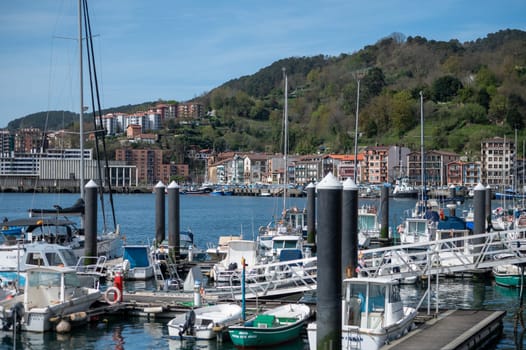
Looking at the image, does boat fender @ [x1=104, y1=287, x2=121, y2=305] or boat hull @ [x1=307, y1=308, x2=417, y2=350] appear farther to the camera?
boat fender @ [x1=104, y1=287, x2=121, y2=305]

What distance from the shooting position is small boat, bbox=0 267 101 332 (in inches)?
950

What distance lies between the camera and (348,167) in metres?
166

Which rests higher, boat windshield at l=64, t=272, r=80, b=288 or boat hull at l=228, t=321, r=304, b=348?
boat windshield at l=64, t=272, r=80, b=288

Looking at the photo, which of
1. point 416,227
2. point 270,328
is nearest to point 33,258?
point 270,328

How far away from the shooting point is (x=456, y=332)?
22.0 m

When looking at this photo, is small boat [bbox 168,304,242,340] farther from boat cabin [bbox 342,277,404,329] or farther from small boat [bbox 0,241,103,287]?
small boat [bbox 0,241,103,287]

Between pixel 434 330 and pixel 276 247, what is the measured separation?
19288 mm

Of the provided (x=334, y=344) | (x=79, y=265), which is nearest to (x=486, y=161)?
(x=79, y=265)

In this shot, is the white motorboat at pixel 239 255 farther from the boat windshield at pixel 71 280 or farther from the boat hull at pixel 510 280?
the boat hull at pixel 510 280

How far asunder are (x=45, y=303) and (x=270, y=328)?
737cm

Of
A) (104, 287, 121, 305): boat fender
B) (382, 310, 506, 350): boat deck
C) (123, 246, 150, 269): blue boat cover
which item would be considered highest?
(123, 246, 150, 269): blue boat cover

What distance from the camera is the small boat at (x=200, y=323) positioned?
23109 millimetres

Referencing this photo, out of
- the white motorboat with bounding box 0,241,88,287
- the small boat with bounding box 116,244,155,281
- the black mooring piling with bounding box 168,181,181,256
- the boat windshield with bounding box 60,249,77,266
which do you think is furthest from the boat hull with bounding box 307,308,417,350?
the black mooring piling with bounding box 168,181,181,256

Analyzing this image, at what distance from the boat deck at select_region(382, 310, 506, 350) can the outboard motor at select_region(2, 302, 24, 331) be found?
11017 mm
